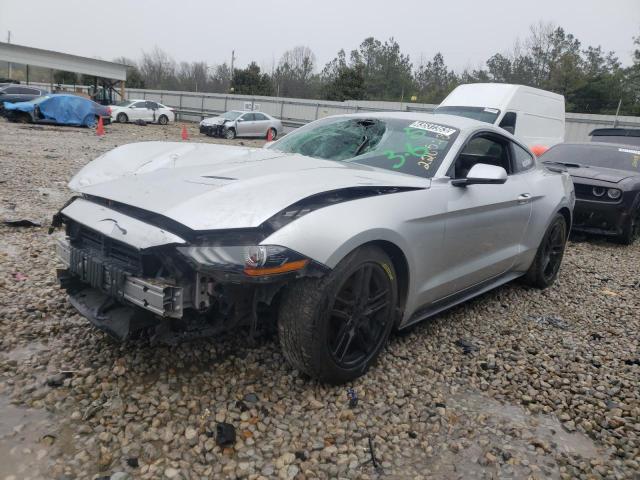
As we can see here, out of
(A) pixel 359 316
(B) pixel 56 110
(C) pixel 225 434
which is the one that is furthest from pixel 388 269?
(B) pixel 56 110

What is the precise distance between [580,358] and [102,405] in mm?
2992

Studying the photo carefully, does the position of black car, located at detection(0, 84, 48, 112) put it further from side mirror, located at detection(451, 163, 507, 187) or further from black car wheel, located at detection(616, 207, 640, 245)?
side mirror, located at detection(451, 163, 507, 187)

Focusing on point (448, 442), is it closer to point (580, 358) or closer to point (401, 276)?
point (401, 276)

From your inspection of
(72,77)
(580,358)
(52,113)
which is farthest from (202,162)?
(72,77)

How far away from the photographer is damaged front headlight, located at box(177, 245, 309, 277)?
221cm

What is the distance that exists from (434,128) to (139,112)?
81.2ft

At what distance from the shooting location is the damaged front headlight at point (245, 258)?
2215 millimetres

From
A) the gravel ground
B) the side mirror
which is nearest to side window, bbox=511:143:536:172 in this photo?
the side mirror

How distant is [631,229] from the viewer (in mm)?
6891

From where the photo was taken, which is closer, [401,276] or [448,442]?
[448,442]

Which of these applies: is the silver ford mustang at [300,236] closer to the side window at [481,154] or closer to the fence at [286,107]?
the side window at [481,154]

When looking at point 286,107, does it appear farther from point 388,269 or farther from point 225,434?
point 225,434

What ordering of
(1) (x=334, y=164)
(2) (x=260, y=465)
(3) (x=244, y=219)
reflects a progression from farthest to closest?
(1) (x=334, y=164), (3) (x=244, y=219), (2) (x=260, y=465)

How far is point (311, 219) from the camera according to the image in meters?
2.40
